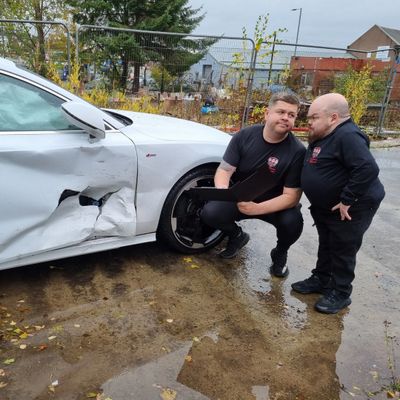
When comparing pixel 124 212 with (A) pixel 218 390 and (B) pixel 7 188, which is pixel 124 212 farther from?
(A) pixel 218 390

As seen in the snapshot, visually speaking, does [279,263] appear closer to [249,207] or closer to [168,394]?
[249,207]

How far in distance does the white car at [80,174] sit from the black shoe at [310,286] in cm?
104

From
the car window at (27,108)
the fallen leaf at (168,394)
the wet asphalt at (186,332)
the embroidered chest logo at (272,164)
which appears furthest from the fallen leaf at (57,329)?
the embroidered chest logo at (272,164)

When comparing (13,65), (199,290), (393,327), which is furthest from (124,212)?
(393,327)

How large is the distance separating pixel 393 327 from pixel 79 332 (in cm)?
204

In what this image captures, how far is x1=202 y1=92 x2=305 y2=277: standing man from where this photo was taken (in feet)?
9.75

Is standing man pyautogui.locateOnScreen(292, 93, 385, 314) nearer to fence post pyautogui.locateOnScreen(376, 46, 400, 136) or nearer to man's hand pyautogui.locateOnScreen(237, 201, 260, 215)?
man's hand pyautogui.locateOnScreen(237, 201, 260, 215)

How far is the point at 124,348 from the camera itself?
2.35 metres

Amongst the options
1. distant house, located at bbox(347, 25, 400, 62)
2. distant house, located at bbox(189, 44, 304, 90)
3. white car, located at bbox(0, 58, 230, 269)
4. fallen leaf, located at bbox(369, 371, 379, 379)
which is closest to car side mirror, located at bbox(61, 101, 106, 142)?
white car, located at bbox(0, 58, 230, 269)

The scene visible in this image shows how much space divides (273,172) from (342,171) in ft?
1.93

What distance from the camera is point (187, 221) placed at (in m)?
3.41

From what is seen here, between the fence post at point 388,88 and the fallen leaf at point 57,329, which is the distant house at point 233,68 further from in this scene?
the fallen leaf at point 57,329

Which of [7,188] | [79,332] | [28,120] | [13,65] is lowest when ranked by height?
[79,332]

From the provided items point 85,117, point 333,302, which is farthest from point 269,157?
point 85,117
